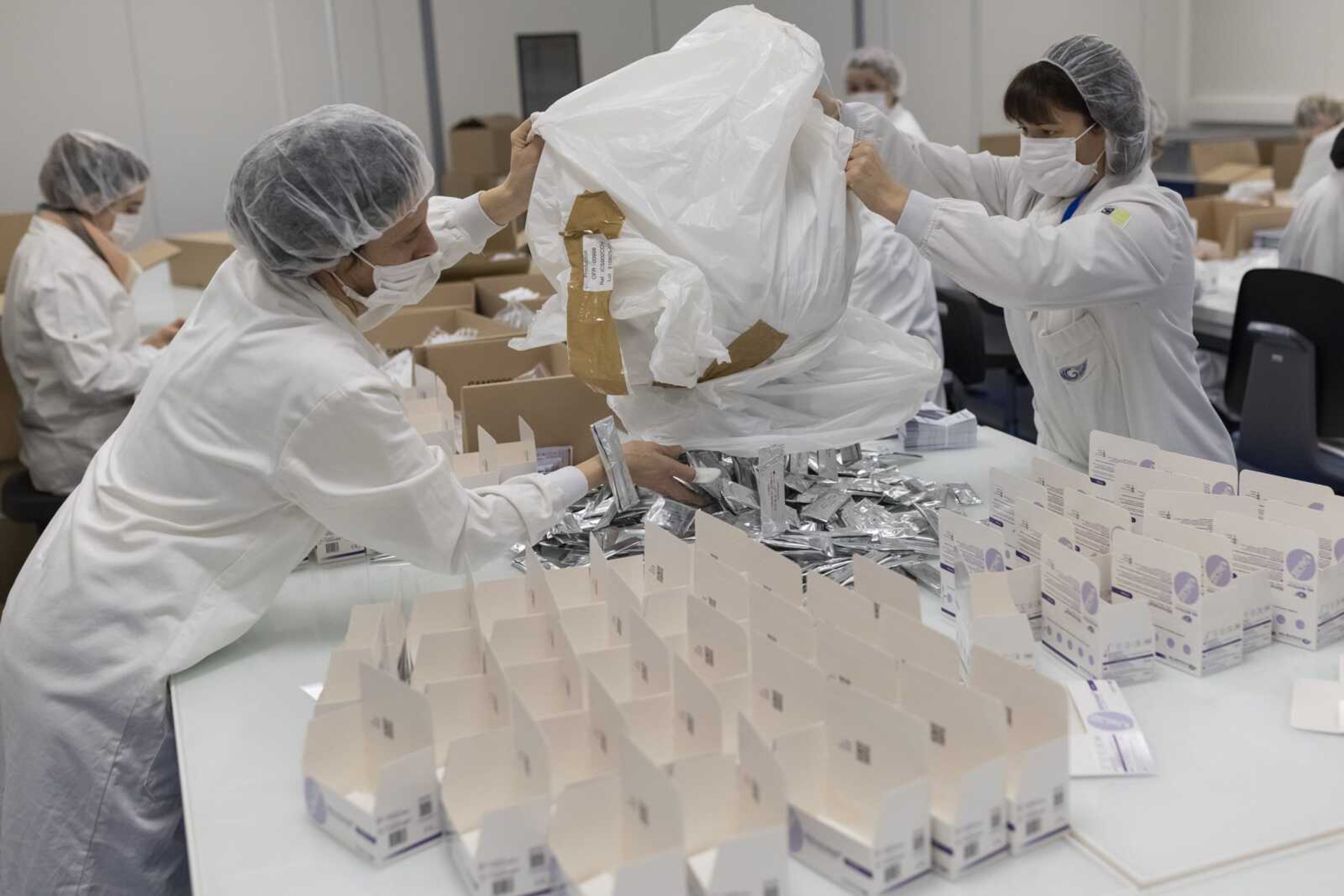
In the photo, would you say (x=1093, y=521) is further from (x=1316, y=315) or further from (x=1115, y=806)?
(x=1316, y=315)

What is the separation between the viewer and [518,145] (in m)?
1.77

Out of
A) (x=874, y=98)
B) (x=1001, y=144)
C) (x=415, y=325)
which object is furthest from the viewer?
(x=1001, y=144)

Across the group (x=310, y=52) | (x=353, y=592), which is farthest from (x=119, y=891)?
(x=310, y=52)

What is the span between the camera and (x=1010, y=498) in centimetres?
153

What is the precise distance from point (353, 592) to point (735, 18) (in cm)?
99

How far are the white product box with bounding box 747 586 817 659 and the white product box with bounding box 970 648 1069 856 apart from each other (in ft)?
0.62

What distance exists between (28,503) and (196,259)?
1901 mm

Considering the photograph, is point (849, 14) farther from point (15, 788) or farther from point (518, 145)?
point (15, 788)

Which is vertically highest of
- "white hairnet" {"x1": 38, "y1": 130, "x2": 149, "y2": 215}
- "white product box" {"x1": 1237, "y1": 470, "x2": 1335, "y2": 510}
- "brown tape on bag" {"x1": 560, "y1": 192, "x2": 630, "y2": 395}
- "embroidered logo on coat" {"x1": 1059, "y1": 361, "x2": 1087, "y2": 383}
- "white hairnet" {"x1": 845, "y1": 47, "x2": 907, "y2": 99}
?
"white hairnet" {"x1": 845, "y1": 47, "x2": 907, "y2": 99}

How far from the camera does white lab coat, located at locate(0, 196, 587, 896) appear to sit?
1.34 meters

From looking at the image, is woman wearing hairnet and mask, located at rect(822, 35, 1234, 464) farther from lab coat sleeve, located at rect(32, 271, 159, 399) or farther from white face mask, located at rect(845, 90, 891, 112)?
white face mask, located at rect(845, 90, 891, 112)

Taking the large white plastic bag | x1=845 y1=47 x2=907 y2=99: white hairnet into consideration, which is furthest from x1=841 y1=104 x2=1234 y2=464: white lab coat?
x1=845 y1=47 x2=907 y2=99: white hairnet

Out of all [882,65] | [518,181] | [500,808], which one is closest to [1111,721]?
[500,808]

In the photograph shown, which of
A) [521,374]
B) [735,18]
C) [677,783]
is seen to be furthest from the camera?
[521,374]
